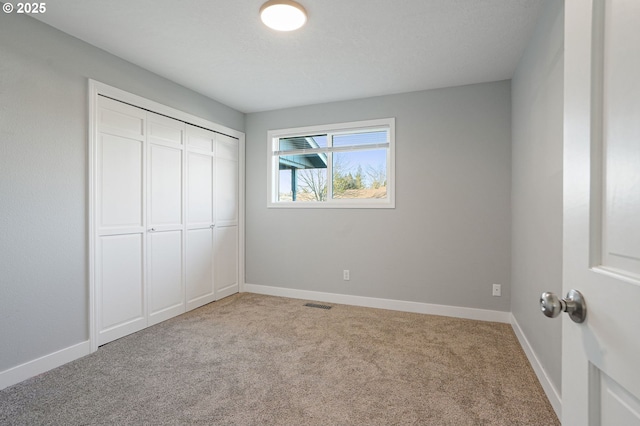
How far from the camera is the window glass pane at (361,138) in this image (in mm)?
3796

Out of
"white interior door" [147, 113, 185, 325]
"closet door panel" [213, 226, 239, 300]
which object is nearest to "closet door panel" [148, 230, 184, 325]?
"white interior door" [147, 113, 185, 325]

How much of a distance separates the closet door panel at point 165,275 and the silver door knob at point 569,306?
3.24m

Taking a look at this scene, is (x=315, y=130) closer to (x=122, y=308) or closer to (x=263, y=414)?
(x=122, y=308)

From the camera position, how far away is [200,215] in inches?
146

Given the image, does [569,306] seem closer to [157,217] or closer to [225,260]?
[157,217]

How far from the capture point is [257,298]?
4.09m

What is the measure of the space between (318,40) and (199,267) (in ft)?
9.11

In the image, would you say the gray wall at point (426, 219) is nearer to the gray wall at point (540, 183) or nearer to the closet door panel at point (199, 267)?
the gray wall at point (540, 183)

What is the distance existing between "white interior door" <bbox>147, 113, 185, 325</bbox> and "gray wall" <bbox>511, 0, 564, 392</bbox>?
3.31 metres

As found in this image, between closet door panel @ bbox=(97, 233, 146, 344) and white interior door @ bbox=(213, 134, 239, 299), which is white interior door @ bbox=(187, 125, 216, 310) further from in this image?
closet door panel @ bbox=(97, 233, 146, 344)

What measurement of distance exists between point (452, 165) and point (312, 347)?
2391 millimetres

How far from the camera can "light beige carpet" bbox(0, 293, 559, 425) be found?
1.75 meters

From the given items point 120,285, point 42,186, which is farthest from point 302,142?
point 42,186

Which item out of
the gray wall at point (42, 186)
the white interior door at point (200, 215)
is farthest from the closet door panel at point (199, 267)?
the gray wall at point (42, 186)
